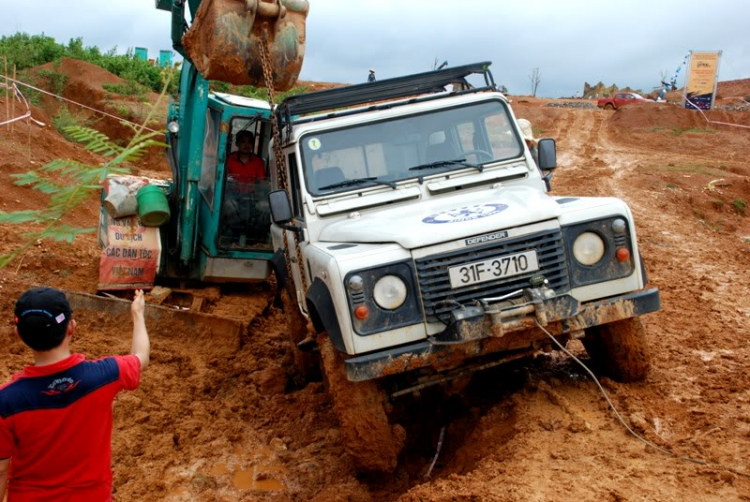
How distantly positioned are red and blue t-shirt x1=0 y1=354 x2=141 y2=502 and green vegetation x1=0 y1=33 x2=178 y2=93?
70.0ft

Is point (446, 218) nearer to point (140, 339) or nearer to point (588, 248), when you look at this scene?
point (588, 248)

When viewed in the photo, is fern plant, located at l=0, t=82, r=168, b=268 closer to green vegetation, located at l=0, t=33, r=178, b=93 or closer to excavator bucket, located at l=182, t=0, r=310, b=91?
excavator bucket, located at l=182, t=0, r=310, b=91

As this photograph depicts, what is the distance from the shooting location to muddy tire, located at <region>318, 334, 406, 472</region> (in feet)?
14.1

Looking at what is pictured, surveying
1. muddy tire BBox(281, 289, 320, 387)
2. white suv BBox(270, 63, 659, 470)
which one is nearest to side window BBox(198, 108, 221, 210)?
muddy tire BBox(281, 289, 320, 387)

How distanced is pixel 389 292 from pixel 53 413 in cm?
192

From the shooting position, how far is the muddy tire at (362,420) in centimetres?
430

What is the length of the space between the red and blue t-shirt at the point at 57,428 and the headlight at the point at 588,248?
262cm

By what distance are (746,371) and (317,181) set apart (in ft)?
10.5

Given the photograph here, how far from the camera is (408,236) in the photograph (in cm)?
421

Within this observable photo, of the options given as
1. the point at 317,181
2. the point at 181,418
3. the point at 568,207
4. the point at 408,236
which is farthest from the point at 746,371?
the point at 181,418

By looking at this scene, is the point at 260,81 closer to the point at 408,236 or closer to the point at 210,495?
the point at 408,236

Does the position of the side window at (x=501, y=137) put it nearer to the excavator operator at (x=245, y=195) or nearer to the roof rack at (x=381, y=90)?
the roof rack at (x=381, y=90)

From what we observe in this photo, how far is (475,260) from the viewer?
13.8 feet

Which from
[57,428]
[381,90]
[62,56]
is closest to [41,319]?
[57,428]
